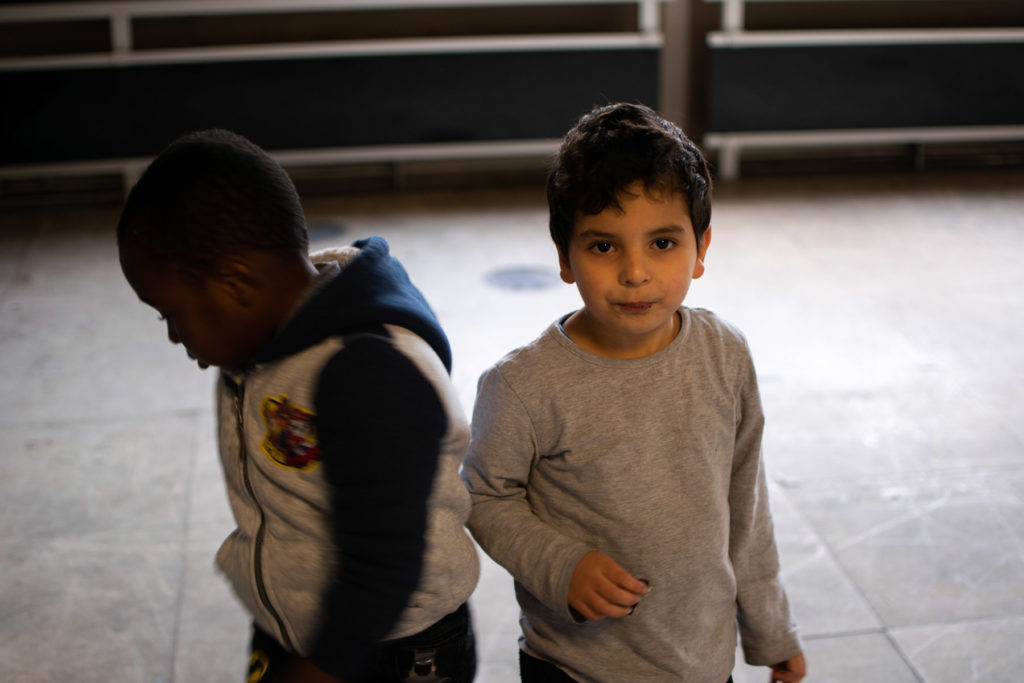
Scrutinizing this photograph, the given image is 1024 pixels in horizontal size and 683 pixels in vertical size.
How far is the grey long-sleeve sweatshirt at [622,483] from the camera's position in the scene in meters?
1.19

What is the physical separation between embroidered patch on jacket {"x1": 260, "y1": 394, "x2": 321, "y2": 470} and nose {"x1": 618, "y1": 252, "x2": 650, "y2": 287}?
0.38 m

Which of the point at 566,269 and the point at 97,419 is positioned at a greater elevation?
the point at 566,269

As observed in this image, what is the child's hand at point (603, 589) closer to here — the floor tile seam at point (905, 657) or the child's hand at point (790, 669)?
the child's hand at point (790, 669)

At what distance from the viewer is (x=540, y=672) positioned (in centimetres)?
129

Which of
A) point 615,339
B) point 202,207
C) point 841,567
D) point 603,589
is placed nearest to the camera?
point 202,207

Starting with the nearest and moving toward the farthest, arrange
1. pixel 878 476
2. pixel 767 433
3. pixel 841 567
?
pixel 841 567, pixel 878 476, pixel 767 433

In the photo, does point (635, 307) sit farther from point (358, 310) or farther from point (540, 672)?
point (540, 672)

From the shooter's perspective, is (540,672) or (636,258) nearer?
(636,258)

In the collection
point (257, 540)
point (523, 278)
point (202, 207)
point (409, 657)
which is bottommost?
point (523, 278)

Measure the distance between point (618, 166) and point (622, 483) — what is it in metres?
0.37

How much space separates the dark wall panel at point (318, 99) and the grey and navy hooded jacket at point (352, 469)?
17.5ft

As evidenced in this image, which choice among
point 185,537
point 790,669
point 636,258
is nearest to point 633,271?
point 636,258

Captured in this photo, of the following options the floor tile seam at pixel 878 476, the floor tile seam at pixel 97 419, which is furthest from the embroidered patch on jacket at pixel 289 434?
the floor tile seam at pixel 97 419

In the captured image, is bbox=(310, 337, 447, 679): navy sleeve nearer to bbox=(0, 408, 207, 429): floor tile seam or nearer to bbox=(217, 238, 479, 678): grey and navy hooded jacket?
bbox=(217, 238, 479, 678): grey and navy hooded jacket
